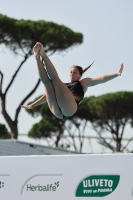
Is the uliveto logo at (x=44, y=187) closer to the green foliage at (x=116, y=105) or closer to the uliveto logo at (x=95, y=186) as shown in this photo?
the uliveto logo at (x=95, y=186)

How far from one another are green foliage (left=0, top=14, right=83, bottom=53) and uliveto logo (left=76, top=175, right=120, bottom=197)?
22047 mm

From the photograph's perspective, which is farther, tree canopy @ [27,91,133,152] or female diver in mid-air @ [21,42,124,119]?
tree canopy @ [27,91,133,152]

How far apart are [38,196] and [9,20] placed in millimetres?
22518

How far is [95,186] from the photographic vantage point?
7.93 meters

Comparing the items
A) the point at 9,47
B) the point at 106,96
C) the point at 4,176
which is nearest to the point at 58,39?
the point at 9,47

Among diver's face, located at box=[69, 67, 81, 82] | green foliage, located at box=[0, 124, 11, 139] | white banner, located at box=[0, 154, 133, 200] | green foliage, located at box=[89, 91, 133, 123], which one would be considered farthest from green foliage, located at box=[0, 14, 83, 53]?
diver's face, located at box=[69, 67, 81, 82]

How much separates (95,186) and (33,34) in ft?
74.5

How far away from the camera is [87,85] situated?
7.38 metres

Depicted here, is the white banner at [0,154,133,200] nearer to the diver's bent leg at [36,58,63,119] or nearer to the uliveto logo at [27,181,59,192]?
the uliveto logo at [27,181,59,192]

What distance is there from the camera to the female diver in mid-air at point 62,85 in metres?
6.73

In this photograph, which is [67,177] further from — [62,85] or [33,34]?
[33,34]

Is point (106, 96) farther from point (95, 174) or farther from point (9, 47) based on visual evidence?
point (95, 174)

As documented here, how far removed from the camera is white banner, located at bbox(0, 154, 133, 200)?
7.68 metres

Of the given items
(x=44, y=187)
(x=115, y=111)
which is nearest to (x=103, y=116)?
(x=115, y=111)
